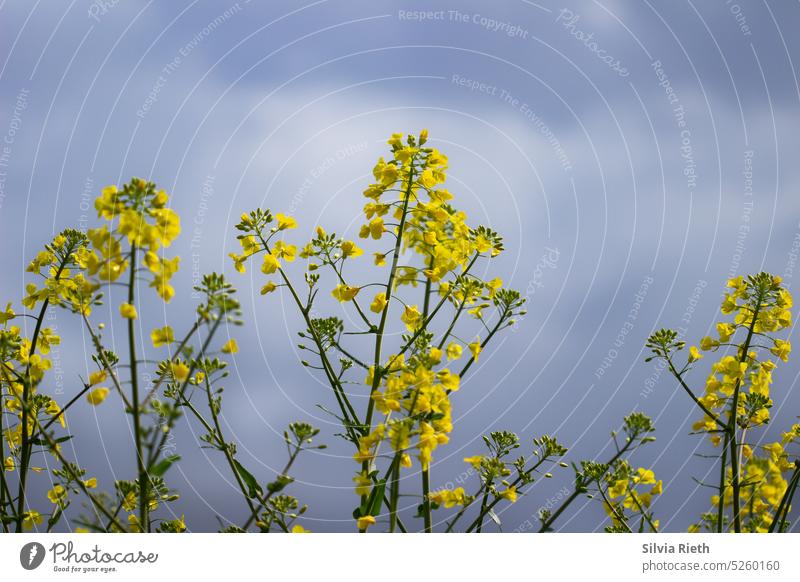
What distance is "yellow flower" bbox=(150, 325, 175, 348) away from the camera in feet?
9.57

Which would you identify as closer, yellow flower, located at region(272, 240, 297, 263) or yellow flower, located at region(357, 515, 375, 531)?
yellow flower, located at region(357, 515, 375, 531)

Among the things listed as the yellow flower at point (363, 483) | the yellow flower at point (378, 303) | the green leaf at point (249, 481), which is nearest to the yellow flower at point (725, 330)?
the yellow flower at point (378, 303)

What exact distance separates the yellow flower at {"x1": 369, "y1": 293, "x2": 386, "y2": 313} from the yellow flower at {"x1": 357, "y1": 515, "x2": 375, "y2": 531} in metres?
1.06

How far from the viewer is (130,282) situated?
8.20 feet

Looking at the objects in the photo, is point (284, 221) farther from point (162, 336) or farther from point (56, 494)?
point (56, 494)

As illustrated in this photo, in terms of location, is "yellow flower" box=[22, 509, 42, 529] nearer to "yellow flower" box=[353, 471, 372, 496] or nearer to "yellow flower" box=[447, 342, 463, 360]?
"yellow flower" box=[353, 471, 372, 496]

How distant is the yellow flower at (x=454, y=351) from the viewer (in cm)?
341

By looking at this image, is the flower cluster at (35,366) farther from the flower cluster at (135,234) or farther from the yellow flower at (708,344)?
the yellow flower at (708,344)

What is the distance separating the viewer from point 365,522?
3.28m

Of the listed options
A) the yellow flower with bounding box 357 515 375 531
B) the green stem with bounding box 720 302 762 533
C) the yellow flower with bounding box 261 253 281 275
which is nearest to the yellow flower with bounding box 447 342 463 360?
→ the yellow flower with bounding box 357 515 375 531
